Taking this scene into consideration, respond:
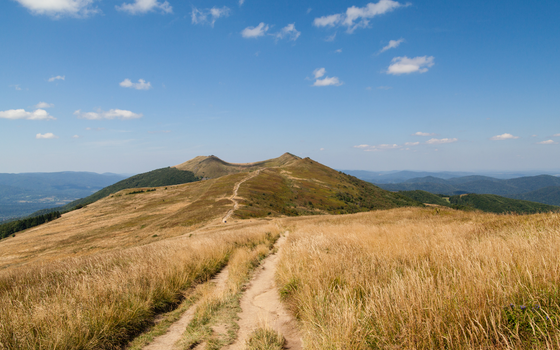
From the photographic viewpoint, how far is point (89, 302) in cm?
546

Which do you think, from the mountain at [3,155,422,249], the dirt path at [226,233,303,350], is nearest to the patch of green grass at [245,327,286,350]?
the dirt path at [226,233,303,350]

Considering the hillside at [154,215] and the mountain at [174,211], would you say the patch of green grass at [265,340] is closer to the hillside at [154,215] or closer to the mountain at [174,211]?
the hillside at [154,215]

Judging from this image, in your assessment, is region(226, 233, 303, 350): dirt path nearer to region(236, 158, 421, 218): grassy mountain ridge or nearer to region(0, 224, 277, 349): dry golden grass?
region(0, 224, 277, 349): dry golden grass

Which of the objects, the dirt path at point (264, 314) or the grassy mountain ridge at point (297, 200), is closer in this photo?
the dirt path at point (264, 314)

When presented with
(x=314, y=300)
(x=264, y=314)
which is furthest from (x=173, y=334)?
(x=314, y=300)

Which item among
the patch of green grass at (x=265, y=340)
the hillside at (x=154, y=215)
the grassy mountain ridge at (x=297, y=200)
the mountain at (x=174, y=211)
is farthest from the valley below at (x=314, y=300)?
the grassy mountain ridge at (x=297, y=200)

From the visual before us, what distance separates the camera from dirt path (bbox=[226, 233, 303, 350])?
4688 millimetres

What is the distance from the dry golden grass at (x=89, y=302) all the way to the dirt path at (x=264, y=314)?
7.42 ft

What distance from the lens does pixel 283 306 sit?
6.25 meters

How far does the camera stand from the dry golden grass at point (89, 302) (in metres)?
4.30

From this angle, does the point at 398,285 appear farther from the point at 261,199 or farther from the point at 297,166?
the point at 297,166

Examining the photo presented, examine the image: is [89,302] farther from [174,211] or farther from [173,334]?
[174,211]

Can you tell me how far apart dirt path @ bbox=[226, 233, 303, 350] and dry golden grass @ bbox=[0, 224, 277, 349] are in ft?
7.42

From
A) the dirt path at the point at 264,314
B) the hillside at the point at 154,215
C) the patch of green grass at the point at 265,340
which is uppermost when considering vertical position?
the patch of green grass at the point at 265,340
